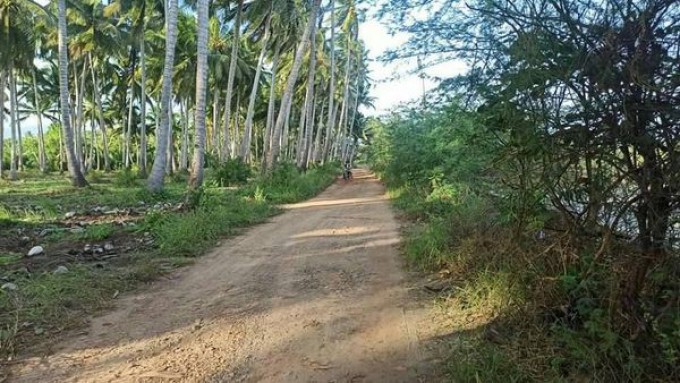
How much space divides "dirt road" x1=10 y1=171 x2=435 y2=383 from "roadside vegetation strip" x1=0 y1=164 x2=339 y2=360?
1.22 ft

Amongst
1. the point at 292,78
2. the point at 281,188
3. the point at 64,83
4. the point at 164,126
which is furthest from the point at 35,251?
the point at 64,83

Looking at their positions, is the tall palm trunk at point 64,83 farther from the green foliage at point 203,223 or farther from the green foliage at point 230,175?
the green foliage at point 203,223

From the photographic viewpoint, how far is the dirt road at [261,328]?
3.94 metres

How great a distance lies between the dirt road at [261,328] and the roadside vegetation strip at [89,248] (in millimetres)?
372

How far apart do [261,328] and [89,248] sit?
4557 millimetres

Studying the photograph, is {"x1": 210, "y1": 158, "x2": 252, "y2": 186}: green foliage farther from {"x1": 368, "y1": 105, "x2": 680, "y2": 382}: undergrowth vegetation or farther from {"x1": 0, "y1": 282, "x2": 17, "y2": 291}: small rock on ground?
{"x1": 368, "y1": 105, "x2": 680, "y2": 382}: undergrowth vegetation

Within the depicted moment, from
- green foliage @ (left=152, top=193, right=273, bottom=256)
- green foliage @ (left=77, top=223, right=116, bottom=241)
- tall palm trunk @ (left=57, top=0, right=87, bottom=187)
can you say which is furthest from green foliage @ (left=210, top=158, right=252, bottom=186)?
green foliage @ (left=77, top=223, right=116, bottom=241)

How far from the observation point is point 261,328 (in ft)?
15.8

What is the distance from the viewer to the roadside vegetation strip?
507 cm

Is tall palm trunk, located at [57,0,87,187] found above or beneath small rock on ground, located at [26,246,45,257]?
above

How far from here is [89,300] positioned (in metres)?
5.52

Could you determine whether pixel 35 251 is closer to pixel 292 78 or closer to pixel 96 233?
pixel 96 233

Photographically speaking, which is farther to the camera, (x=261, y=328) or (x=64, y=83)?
(x=64, y=83)

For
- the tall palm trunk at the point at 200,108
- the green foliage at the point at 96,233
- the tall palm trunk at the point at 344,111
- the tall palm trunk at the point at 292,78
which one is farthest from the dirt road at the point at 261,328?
the tall palm trunk at the point at 344,111
